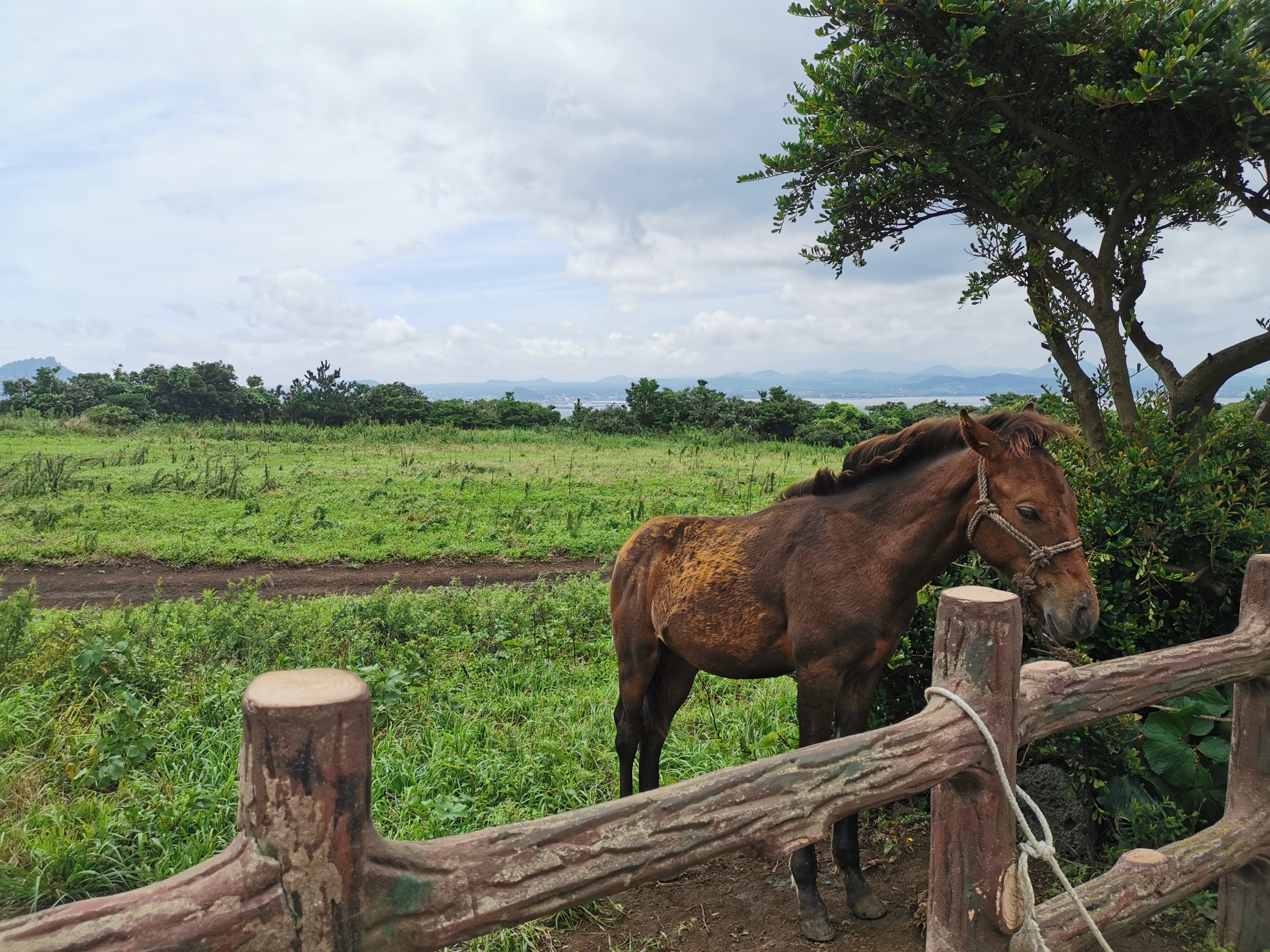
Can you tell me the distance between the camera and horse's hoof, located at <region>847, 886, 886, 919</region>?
355 centimetres

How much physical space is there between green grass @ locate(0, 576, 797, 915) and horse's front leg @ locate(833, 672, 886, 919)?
52.6 inches

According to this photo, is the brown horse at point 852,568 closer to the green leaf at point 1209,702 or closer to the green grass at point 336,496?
the green leaf at point 1209,702

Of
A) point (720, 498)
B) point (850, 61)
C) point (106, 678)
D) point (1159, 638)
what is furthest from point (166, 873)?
point (720, 498)

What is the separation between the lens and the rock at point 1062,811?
382 centimetres

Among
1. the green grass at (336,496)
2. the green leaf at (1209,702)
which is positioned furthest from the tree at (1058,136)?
the green grass at (336,496)

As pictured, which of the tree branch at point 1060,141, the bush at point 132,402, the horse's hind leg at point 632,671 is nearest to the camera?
the horse's hind leg at point 632,671

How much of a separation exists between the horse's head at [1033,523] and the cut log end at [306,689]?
2446mm

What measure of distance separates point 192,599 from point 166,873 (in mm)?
5360

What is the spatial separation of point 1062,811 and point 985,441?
2104 mm

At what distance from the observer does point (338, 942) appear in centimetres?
137

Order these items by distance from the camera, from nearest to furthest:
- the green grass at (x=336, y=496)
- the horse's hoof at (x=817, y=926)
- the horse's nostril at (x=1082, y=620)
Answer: the horse's nostril at (x=1082, y=620) → the horse's hoof at (x=817, y=926) → the green grass at (x=336, y=496)

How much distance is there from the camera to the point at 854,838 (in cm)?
358

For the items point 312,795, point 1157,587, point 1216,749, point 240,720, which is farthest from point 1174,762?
point 240,720

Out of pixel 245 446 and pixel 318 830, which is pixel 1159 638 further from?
pixel 245 446
